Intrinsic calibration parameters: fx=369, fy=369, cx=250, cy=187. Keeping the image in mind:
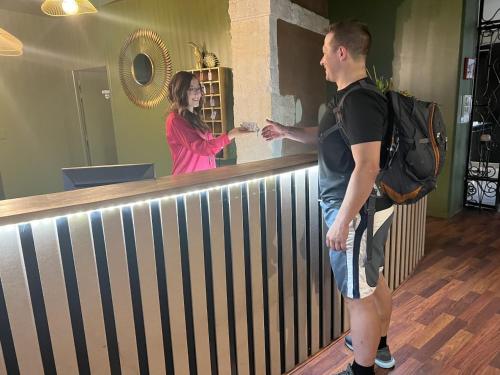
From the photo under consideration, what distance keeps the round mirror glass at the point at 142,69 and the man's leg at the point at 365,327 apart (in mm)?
3890

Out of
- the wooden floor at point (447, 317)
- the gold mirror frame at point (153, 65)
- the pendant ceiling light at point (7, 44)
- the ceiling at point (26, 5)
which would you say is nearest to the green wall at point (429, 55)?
the wooden floor at point (447, 317)

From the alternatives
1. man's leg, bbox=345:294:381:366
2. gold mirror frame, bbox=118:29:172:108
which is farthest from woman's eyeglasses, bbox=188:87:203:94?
gold mirror frame, bbox=118:29:172:108

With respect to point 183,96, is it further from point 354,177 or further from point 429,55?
point 429,55

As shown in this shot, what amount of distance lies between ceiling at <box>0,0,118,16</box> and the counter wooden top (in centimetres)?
428

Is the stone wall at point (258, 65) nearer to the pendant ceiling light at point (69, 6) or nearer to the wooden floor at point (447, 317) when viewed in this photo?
the pendant ceiling light at point (69, 6)

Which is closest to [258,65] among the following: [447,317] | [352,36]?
[352,36]

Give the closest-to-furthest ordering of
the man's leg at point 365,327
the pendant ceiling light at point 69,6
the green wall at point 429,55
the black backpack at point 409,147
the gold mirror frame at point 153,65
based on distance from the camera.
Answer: the black backpack at point 409,147 → the man's leg at point 365,327 → the pendant ceiling light at point 69,6 → the green wall at point 429,55 → the gold mirror frame at point 153,65

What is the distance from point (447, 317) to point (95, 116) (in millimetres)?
5392

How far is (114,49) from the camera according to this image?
4832 millimetres

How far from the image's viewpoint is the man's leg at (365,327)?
151 cm

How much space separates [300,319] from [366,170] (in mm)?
928

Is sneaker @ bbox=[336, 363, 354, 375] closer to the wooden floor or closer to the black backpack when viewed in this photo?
the wooden floor

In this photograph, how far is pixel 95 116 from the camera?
5750 mm

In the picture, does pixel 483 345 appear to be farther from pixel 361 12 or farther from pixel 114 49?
pixel 114 49
